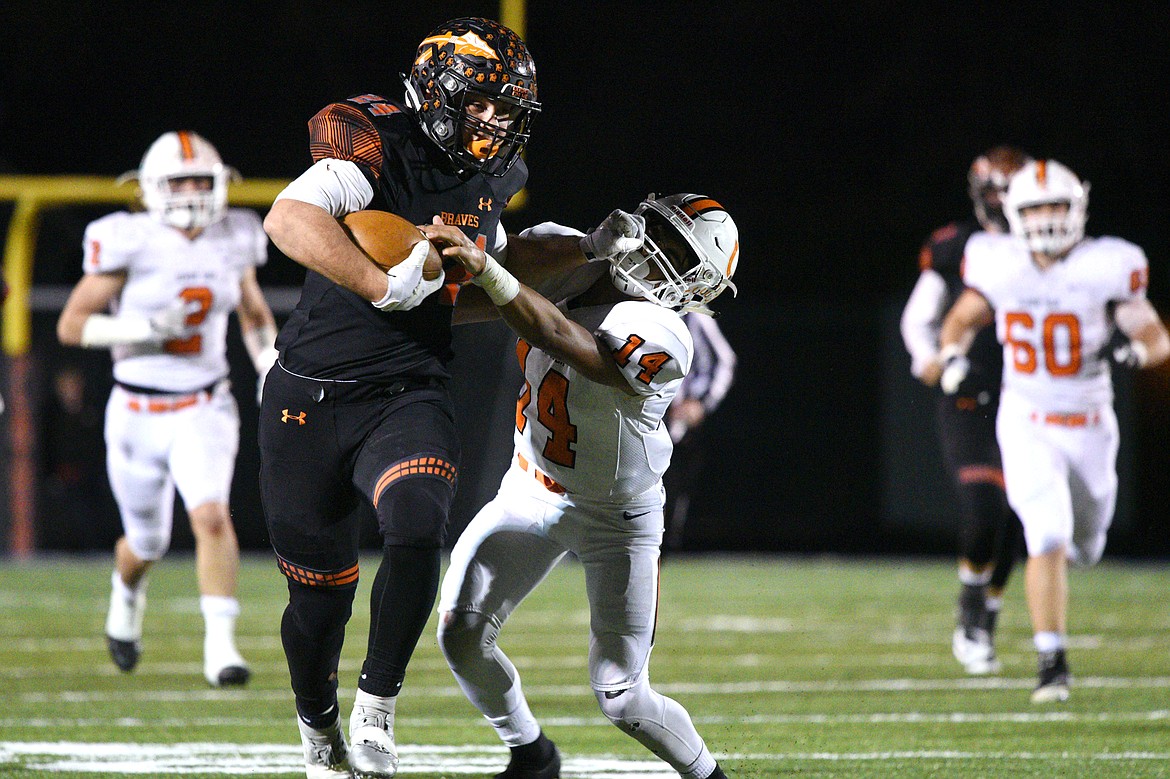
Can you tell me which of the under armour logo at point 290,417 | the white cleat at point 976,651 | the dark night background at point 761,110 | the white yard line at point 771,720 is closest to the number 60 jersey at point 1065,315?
the white cleat at point 976,651

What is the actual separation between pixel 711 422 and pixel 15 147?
24.2 ft

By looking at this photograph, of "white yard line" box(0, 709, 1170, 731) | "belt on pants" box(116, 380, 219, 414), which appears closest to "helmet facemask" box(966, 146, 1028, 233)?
"white yard line" box(0, 709, 1170, 731)

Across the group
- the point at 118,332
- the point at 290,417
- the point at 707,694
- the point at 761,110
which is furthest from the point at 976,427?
the point at 761,110

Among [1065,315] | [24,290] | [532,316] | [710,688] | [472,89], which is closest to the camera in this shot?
[532,316]

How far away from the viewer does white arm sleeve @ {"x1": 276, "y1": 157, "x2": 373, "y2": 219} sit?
124 inches

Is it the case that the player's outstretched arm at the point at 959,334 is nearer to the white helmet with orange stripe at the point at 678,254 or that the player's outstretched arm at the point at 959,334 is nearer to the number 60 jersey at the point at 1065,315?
the number 60 jersey at the point at 1065,315

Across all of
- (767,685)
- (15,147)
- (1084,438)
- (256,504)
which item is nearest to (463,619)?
(767,685)

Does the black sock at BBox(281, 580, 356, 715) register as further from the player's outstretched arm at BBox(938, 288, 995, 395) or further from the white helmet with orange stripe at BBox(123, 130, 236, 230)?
the player's outstretched arm at BBox(938, 288, 995, 395)

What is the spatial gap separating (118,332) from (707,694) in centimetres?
Answer: 239

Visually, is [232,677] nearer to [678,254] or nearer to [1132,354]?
[678,254]

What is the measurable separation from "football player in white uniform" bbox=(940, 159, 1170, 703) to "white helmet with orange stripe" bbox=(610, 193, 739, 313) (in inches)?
96.6

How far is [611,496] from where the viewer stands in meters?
3.43

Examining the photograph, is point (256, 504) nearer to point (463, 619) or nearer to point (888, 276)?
point (888, 276)

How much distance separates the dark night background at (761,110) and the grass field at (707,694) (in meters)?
5.44
